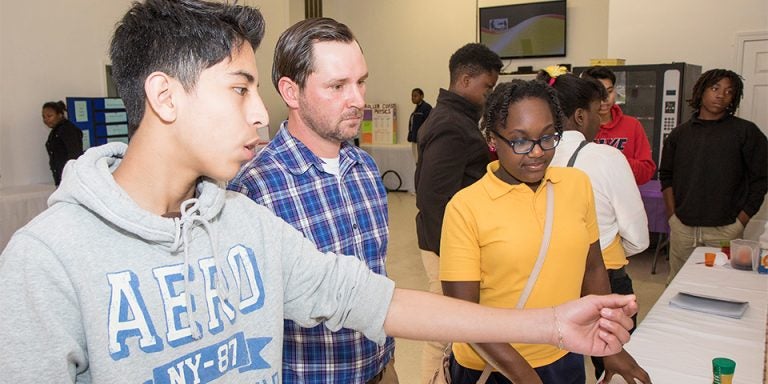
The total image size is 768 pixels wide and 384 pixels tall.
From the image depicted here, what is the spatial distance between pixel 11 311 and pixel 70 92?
767 cm

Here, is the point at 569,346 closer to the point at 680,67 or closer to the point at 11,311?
the point at 11,311

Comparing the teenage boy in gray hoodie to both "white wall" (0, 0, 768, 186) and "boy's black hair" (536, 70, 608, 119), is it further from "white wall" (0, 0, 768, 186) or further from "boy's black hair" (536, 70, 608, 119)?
"white wall" (0, 0, 768, 186)

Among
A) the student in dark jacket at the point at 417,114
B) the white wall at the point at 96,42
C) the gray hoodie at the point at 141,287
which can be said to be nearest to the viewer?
the gray hoodie at the point at 141,287

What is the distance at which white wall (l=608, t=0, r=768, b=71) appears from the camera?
6.14 meters

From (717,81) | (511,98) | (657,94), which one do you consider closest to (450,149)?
(511,98)

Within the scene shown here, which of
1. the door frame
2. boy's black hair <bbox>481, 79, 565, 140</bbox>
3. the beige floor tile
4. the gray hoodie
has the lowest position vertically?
the beige floor tile

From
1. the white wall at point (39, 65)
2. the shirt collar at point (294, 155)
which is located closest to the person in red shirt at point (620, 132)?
the shirt collar at point (294, 155)

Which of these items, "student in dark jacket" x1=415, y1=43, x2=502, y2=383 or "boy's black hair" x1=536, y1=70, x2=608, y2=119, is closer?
"boy's black hair" x1=536, y1=70, x2=608, y2=119

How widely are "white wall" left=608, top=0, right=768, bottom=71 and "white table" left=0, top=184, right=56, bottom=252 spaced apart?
21.7 feet

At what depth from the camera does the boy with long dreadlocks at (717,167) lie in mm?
3596

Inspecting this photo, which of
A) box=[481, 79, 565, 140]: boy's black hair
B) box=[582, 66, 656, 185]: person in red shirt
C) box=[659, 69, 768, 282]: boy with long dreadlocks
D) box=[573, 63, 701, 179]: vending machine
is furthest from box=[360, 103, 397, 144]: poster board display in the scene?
box=[481, 79, 565, 140]: boy's black hair

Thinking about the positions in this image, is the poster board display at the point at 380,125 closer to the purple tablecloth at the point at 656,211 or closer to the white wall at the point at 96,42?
the white wall at the point at 96,42

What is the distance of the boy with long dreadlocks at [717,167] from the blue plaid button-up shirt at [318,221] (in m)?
2.89

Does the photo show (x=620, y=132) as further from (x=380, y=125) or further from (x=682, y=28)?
(x=380, y=125)
